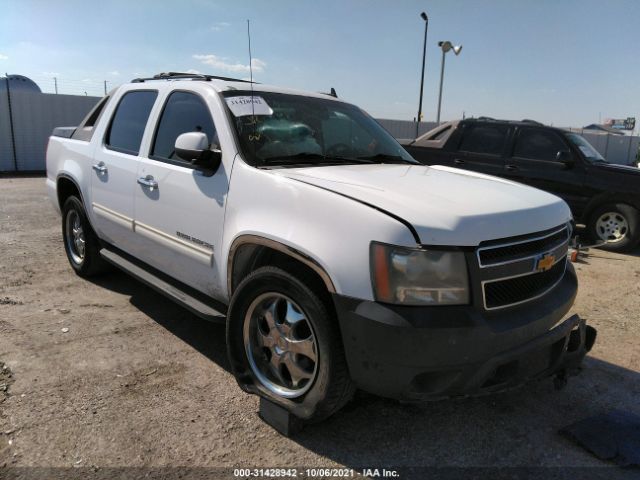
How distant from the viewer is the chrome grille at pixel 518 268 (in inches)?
90.6

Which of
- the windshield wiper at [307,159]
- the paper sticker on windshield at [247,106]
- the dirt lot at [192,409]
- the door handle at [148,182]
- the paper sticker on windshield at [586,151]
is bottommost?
the dirt lot at [192,409]

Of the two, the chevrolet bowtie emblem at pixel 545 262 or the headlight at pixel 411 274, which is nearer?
the headlight at pixel 411 274

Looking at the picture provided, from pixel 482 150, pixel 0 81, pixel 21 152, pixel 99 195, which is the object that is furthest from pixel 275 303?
pixel 0 81

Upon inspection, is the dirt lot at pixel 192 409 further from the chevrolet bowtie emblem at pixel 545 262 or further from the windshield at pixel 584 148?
the windshield at pixel 584 148

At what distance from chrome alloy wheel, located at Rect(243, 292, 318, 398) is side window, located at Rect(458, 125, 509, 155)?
21.3ft

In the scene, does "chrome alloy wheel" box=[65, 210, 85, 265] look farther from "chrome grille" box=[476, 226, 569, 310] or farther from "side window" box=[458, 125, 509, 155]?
"side window" box=[458, 125, 509, 155]

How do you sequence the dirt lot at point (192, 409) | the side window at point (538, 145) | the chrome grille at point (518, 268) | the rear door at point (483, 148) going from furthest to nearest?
1. the rear door at point (483, 148)
2. the side window at point (538, 145)
3. the dirt lot at point (192, 409)
4. the chrome grille at point (518, 268)

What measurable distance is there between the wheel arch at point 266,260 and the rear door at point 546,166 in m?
6.16

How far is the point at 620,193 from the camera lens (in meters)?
7.35

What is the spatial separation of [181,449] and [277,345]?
2.30 feet

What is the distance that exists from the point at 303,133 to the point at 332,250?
1355 millimetres

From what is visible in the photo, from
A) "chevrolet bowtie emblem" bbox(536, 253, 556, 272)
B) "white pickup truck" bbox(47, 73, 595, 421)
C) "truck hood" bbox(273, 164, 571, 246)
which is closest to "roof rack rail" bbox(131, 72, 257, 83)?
"white pickup truck" bbox(47, 73, 595, 421)

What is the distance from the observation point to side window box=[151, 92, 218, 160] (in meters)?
3.37

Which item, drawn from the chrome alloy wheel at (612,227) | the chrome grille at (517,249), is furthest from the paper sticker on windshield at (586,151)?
the chrome grille at (517,249)
